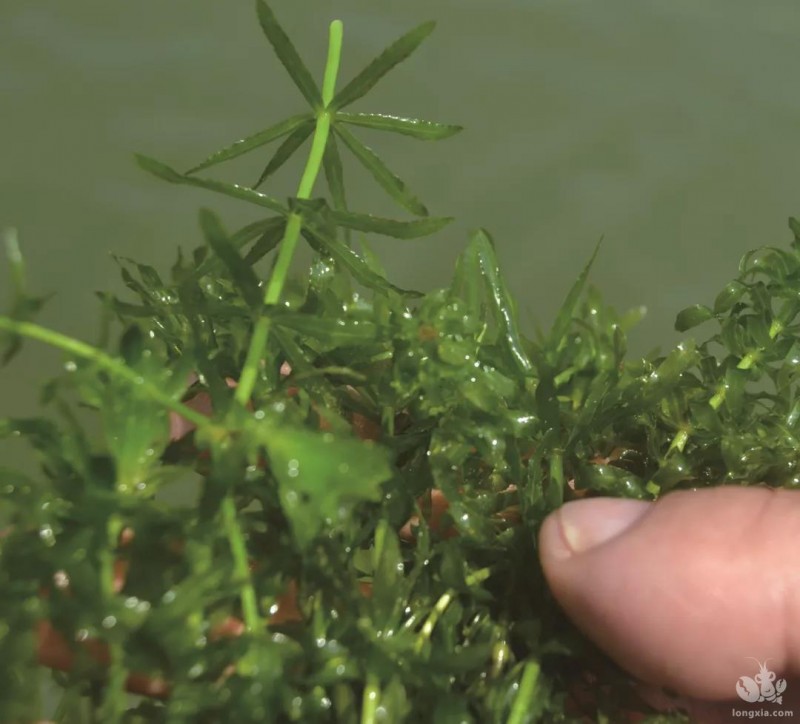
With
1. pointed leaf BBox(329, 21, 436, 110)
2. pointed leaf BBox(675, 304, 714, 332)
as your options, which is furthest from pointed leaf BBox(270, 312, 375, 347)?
pointed leaf BBox(675, 304, 714, 332)

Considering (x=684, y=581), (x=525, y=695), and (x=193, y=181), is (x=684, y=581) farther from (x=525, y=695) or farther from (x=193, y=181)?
(x=193, y=181)

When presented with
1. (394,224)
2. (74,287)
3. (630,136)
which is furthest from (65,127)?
(394,224)

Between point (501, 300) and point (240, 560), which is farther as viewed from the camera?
point (501, 300)

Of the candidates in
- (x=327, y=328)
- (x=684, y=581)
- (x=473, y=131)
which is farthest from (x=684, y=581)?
(x=473, y=131)

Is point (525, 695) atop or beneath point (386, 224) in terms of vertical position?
beneath

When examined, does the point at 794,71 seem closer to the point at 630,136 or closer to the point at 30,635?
the point at 630,136

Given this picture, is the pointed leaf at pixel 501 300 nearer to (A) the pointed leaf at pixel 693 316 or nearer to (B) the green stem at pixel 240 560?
(A) the pointed leaf at pixel 693 316

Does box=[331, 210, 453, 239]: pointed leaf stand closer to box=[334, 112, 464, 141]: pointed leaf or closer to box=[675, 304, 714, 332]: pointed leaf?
box=[334, 112, 464, 141]: pointed leaf
